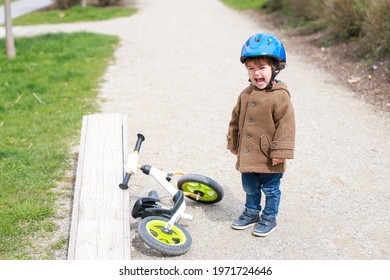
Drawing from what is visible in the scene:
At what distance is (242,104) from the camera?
4.02m

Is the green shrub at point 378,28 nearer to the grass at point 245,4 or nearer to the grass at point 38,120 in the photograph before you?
the grass at point 38,120

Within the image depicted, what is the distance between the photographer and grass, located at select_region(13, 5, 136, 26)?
1858cm

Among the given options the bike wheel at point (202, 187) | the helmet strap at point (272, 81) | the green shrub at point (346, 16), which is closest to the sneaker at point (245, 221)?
the bike wheel at point (202, 187)

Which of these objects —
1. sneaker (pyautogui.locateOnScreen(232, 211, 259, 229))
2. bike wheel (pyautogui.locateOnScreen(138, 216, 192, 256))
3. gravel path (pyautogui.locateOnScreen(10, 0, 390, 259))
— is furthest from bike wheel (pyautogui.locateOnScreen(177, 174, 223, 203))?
bike wheel (pyautogui.locateOnScreen(138, 216, 192, 256))

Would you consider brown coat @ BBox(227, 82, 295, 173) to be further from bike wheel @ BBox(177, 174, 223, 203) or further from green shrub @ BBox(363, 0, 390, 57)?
green shrub @ BBox(363, 0, 390, 57)

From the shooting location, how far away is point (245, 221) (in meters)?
4.30

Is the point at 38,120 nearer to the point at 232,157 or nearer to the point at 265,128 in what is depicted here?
the point at 232,157

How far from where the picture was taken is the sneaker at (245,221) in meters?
4.28

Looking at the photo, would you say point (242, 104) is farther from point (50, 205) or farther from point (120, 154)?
point (50, 205)

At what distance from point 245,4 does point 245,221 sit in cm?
1804

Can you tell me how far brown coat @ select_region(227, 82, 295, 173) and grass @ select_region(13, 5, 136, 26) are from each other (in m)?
15.2

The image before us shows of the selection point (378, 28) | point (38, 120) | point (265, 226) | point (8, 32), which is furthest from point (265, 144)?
point (8, 32)

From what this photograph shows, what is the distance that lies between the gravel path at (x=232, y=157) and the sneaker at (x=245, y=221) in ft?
0.18
